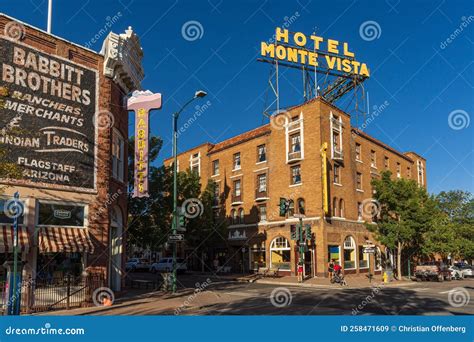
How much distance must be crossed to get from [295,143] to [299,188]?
14.1 feet

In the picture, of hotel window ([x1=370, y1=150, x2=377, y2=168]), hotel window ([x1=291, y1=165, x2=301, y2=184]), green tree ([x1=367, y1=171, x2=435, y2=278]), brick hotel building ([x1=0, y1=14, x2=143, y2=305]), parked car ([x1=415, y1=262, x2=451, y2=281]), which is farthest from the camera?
hotel window ([x1=370, y1=150, x2=377, y2=168])

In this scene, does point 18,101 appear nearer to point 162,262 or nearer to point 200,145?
point 162,262

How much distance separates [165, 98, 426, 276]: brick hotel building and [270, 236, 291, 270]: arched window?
3.4 inches

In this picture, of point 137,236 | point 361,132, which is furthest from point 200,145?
point 137,236

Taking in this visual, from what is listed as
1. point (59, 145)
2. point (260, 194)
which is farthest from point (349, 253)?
point (59, 145)

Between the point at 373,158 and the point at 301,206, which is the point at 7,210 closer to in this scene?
the point at 301,206

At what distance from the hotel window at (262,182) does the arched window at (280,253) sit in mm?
5243

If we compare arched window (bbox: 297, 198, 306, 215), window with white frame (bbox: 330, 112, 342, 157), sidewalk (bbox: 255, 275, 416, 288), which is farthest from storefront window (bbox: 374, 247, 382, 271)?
window with white frame (bbox: 330, 112, 342, 157)

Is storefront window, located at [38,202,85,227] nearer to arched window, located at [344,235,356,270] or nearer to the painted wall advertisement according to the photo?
the painted wall advertisement

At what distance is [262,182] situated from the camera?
4138 centimetres

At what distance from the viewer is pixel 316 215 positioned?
115 feet

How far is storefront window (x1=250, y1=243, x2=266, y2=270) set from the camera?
133 ft

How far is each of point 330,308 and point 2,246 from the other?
39.9ft

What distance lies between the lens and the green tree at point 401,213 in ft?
114
